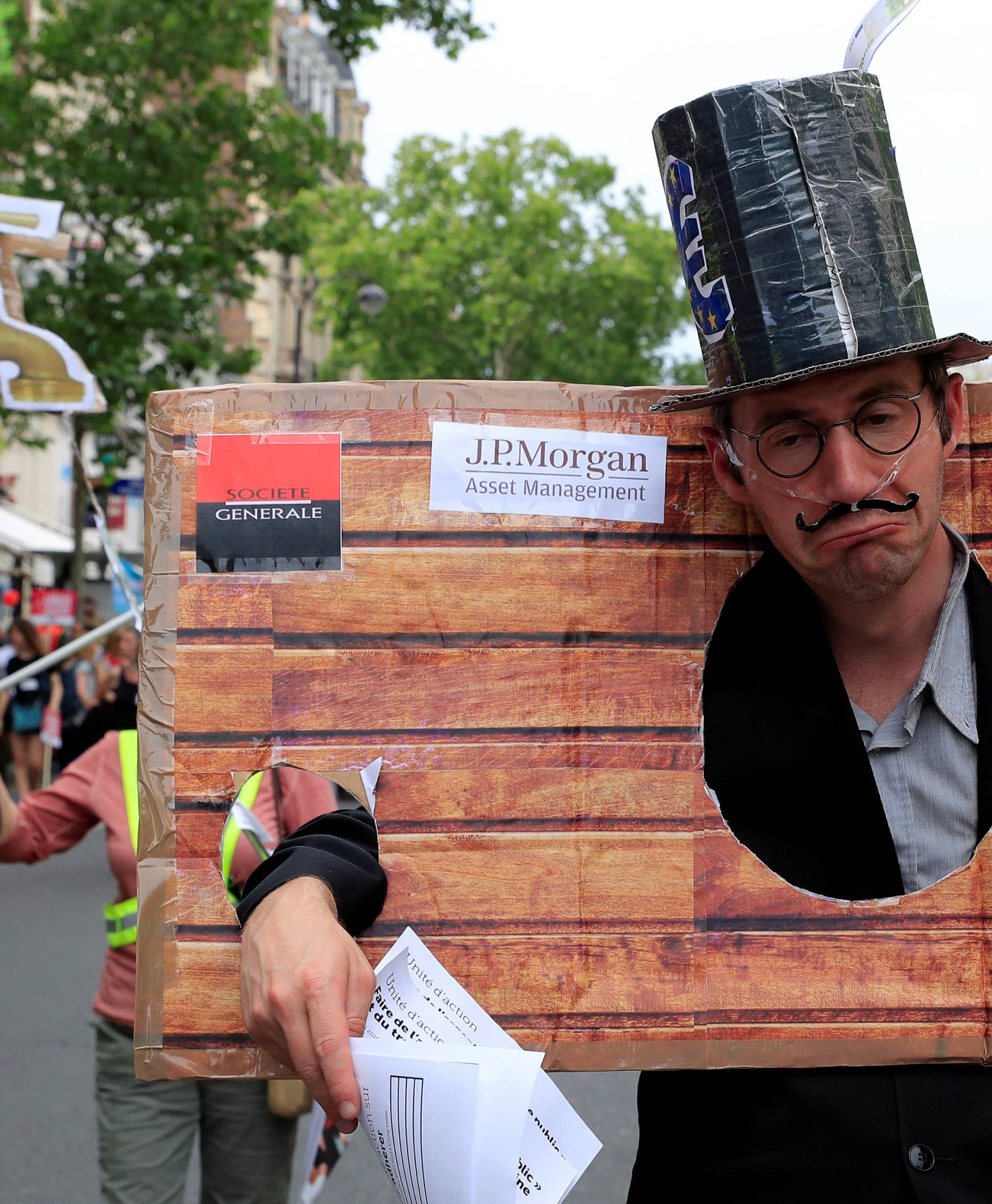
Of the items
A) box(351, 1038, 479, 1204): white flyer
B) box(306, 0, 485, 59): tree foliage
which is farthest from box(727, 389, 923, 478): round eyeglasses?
box(306, 0, 485, 59): tree foliage

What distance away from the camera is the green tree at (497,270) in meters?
32.5

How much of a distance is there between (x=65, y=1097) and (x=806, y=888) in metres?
4.61

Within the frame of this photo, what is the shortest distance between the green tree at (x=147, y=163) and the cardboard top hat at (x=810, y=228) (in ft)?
40.7

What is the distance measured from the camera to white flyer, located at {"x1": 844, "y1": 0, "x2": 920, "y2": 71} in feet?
5.97

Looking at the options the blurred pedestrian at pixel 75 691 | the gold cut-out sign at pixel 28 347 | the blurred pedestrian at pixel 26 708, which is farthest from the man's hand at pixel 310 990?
the blurred pedestrian at pixel 75 691

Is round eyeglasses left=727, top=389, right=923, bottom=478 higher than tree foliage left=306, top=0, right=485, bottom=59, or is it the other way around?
tree foliage left=306, top=0, right=485, bottom=59

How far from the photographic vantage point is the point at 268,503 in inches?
73.9

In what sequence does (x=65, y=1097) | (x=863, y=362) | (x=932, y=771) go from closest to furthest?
(x=863, y=362)
(x=932, y=771)
(x=65, y=1097)

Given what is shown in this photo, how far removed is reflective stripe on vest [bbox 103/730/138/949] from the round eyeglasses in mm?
2248

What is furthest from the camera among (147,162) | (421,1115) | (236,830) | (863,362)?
(147,162)

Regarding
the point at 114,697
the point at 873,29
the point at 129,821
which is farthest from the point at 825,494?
the point at 114,697

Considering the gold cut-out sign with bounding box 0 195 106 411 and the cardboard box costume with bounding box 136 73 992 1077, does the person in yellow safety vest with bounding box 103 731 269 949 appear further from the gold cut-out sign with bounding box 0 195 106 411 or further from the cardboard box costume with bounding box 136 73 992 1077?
the cardboard box costume with bounding box 136 73 992 1077

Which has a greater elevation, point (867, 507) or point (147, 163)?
point (147, 163)

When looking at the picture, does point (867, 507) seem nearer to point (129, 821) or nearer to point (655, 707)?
point (655, 707)
